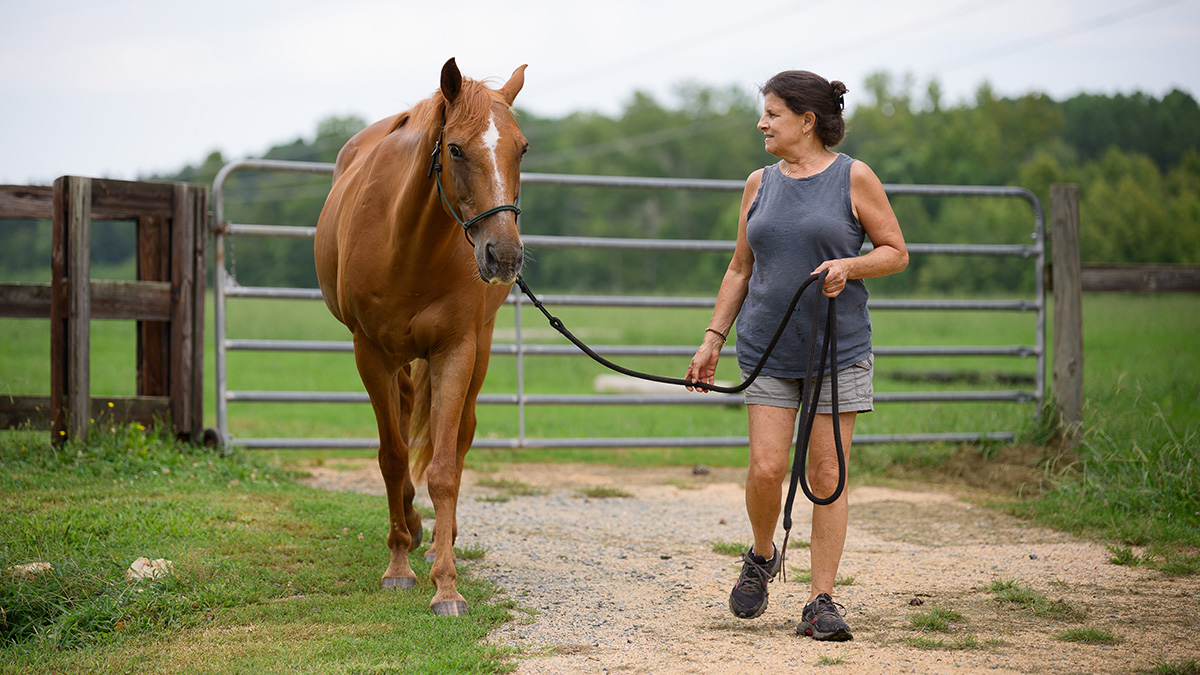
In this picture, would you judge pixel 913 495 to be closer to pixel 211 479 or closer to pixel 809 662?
pixel 809 662

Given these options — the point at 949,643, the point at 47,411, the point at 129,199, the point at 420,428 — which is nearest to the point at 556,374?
the point at 129,199

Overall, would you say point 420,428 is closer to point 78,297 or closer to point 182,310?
point 182,310

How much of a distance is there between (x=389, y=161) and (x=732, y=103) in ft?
217

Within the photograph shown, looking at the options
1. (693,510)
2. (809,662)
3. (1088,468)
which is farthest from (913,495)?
(809,662)

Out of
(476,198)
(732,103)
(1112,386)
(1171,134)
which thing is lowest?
(1112,386)

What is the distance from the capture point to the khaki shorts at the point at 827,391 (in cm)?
299

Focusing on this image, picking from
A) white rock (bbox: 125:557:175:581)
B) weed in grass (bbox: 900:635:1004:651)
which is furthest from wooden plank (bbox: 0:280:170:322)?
weed in grass (bbox: 900:635:1004:651)

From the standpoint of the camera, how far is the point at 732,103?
67.0m

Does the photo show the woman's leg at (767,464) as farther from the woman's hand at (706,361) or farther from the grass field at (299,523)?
the grass field at (299,523)

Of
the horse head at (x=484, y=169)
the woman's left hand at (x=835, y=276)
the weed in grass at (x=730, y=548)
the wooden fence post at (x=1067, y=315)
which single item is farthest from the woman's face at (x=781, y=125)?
the wooden fence post at (x=1067, y=315)

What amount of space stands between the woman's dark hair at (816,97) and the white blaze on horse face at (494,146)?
91 cm

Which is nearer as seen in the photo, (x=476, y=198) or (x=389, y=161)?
(x=476, y=198)

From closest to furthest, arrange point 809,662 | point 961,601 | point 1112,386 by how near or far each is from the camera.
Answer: point 809,662 → point 961,601 → point 1112,386

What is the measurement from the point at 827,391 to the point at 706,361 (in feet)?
1.40
